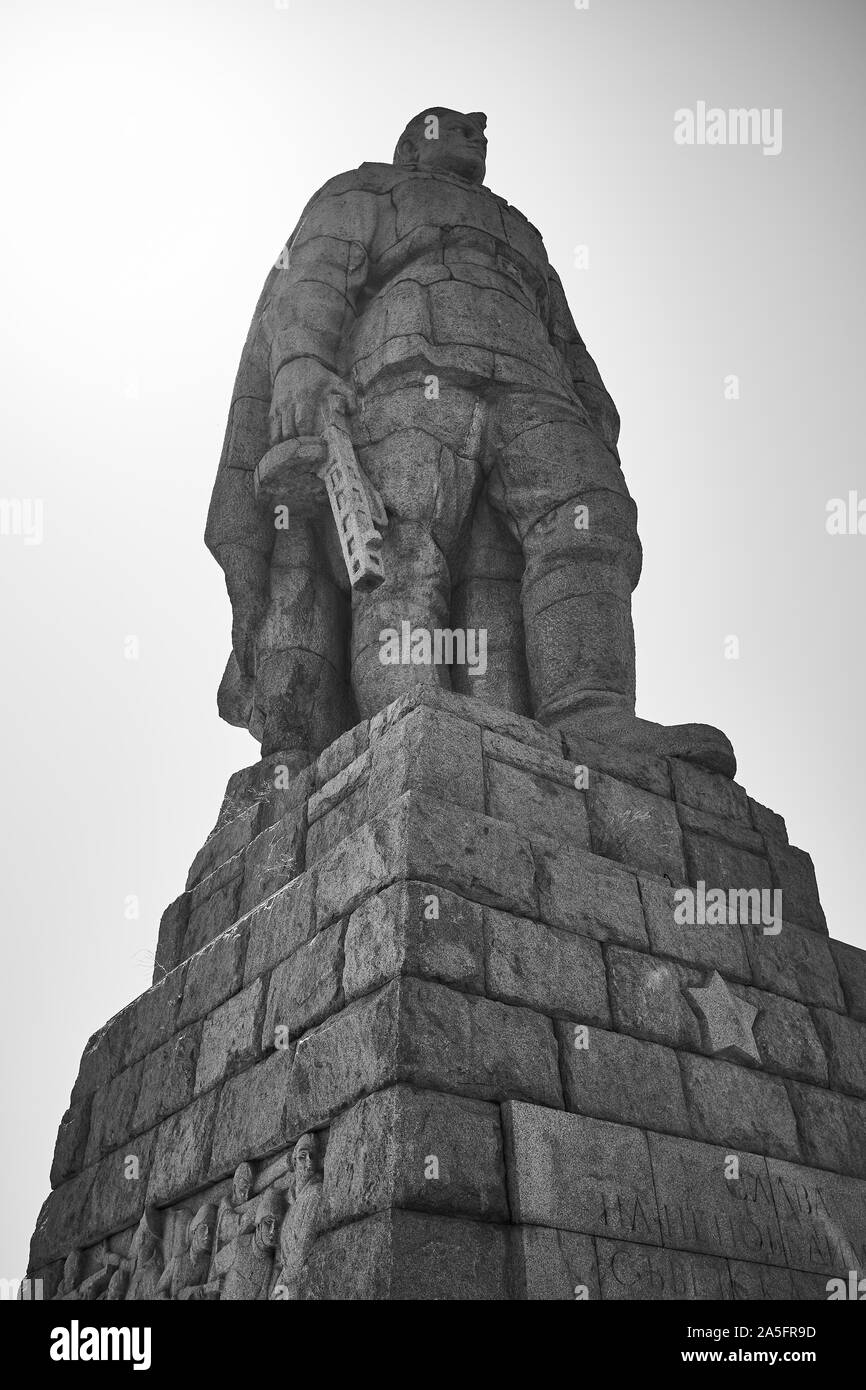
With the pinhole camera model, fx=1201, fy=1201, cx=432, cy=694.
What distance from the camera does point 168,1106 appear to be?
455cm

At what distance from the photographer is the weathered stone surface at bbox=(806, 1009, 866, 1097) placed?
4535 mm

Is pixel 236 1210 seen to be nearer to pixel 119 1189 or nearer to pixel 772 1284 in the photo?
pixel 119 1189

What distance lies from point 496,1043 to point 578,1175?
43 cm

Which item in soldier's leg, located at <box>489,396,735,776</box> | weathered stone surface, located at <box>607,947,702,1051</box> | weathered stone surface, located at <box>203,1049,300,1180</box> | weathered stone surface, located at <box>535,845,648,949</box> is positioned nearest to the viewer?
weathered stone surface, located at <box>203,1049,300,1180</box>

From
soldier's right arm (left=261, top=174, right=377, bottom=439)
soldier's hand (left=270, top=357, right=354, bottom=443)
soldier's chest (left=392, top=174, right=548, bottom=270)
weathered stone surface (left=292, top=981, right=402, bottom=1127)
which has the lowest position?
weathered stone surface (left=292, top=981, right=402, bottom=1127)

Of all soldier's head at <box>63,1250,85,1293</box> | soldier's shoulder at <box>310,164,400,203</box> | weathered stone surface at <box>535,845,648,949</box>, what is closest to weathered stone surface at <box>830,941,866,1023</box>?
weathered stone surface at <box>535,845,648,949</box>

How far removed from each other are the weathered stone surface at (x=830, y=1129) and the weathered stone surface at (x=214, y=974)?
2071 millimetres

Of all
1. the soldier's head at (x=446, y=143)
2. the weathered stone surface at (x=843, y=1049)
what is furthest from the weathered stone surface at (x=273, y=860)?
the soldier's head at (x=446, y=143)

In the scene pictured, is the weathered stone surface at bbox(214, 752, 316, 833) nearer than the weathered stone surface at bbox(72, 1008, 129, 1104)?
Yes

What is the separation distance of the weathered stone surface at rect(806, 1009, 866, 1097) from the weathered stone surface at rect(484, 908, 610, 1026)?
1.17 m

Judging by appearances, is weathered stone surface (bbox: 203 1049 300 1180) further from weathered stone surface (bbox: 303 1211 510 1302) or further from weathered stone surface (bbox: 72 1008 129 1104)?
weathered stone surface (bbox: 72 1008 129 1104)
